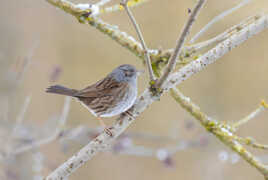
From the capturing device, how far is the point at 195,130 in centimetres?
519

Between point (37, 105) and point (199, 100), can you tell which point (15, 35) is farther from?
point (199, 100)

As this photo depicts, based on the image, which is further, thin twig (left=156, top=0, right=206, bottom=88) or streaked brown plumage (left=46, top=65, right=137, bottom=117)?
streaked brown plumage (left=46, top=65, right=137, bottom=117)

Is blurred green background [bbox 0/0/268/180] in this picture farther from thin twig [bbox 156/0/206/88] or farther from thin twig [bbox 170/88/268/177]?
thin twig [bbox 156/0/206/88]

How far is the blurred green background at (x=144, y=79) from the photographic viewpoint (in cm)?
495

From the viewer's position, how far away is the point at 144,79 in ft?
16.0

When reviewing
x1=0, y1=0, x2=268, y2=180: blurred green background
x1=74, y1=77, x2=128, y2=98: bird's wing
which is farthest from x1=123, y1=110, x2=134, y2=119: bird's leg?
x1=0, y1=0, x2=268, y2=180: blurred green background

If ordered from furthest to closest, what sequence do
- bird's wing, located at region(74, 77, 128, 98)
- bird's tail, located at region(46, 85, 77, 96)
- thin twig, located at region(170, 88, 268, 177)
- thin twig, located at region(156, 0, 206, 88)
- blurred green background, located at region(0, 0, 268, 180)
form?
blurred green background, located at region(0, 0, 268, 180) < bird's wing, located at region(74, 77, 128, 98) < bird's tail, located at region(46, 85, 77, 96) < thin twig, located at region(170, 88, 268, 177) < thin twig, located at region(156, 0, 206, 88)

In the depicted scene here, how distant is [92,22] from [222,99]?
10.1 feet

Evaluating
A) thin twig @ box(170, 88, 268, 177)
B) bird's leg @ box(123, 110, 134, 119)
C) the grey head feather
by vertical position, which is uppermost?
the grey head feather

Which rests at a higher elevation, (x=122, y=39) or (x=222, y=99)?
(x=122, y=39)

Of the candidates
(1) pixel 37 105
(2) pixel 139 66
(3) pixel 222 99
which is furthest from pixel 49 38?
(3) pixel 222 99

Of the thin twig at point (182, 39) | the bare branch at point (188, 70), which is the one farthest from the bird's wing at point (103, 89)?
the thin twig at point (182, 39)

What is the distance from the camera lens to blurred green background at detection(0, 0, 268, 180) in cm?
495

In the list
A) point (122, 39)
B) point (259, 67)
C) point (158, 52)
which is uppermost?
point (122, 39)
